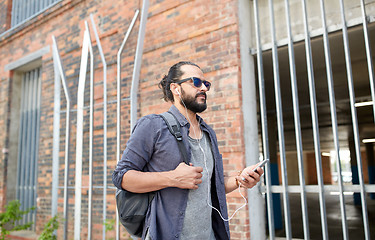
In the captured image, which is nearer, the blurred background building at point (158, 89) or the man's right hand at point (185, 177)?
the man's right hand at point (185, 177)

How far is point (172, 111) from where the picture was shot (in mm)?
2143

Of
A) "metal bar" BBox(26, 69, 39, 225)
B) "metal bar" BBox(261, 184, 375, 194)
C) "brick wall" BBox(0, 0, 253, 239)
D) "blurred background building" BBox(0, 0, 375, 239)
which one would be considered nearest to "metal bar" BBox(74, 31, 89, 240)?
"blurred background building" BBox(0, 0, 375, 239)

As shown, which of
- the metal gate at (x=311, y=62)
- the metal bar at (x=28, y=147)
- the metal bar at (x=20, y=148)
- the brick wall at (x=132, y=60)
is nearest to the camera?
the metal gate at (x=311, y=62)

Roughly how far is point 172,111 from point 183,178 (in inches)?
21.2

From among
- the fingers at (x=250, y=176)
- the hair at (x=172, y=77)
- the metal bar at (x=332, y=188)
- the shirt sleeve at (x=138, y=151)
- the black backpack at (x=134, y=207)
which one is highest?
the hair at (x=172, y=77)

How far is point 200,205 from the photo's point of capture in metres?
1.92

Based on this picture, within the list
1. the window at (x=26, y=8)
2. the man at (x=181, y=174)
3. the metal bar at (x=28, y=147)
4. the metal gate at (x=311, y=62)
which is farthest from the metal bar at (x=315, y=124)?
the metal bar at (x=28, y=147)

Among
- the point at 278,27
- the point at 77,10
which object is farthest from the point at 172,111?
the point at 77,10

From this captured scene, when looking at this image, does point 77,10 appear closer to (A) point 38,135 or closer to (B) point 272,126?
(A) point 38,135

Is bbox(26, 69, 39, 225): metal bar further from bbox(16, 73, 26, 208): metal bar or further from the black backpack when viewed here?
the black backpack

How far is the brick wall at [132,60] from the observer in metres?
4.31

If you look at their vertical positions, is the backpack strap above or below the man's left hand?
above

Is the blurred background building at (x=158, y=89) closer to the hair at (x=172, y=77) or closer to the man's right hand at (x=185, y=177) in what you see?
the hair at (x=172, y=77)

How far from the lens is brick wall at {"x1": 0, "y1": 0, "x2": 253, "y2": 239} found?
170 inches
